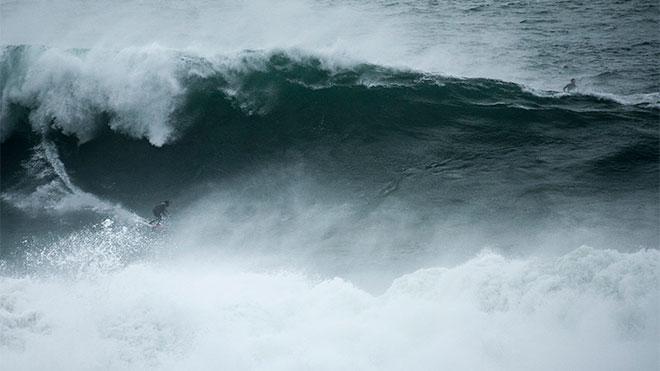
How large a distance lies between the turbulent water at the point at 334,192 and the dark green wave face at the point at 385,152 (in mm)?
60

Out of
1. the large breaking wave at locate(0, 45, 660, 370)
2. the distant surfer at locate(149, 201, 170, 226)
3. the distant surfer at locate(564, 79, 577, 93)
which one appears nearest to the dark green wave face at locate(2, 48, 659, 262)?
the large breaking wave at locate(0, 45, 660, 370)

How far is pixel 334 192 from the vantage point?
11.5m

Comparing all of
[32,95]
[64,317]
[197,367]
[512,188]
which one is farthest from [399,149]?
[32,95]

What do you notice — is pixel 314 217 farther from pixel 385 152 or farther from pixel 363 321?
pixel 363 321

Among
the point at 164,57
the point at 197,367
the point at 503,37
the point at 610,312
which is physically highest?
the point at 164,57

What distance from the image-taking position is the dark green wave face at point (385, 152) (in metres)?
10.0

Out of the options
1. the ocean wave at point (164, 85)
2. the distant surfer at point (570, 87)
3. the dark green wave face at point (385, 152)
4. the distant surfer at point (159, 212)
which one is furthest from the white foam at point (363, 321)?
the distant surfer at point (570, 87)

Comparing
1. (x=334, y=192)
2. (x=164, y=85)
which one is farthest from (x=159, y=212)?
(x=164, y=85)

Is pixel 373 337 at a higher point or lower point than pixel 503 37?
lower

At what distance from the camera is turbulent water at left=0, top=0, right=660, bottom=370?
25.0 feet

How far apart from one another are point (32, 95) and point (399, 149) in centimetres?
1157

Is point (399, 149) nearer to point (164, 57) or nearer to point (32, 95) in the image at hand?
point (164, 57)

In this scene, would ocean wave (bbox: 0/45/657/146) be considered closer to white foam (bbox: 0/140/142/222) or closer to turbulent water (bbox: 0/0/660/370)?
turbulent water (bbox: 0/0/660/370)

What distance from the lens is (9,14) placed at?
20.8m
